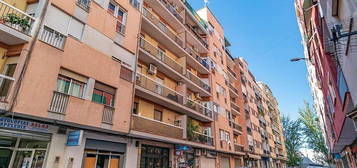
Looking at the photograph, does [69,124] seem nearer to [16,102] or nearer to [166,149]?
[16,102]

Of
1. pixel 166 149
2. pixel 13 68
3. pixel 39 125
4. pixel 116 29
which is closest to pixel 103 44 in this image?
pixel 116 29

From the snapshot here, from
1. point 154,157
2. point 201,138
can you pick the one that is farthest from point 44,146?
point 201,138

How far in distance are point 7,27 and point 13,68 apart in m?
1.72

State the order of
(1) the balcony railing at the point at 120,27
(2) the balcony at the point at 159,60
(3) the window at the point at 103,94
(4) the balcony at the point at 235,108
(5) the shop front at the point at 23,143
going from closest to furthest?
(5) the shop front at the point at 23,143, (3) the window at the point at 103,94, (1) the balcony railing at the point at 120,27, (2) the balcony at the point at 159,60, (4) the balcony at the point at 235,108

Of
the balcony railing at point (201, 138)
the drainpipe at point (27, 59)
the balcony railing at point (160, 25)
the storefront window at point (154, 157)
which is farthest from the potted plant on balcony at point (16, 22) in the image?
the balcony railing at point (201, 138)

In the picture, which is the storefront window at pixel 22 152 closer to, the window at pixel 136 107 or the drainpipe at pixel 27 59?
the drainpipe at pixel 27 59

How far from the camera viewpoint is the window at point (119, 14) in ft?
43.7

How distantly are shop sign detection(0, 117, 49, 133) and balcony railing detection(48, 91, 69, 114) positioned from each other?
77cm

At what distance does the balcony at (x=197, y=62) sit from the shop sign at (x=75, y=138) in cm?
1450

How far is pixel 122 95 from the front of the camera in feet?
40.0

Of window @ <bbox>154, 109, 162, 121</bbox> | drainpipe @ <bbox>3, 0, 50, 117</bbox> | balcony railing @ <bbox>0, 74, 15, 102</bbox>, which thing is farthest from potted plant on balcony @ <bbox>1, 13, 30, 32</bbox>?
window @ <bbox>154, 109, 162, 121</bbox>

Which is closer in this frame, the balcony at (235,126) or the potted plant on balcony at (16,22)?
the potted plant on balcony at (16,22)

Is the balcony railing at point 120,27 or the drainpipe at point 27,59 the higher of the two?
the balcony railing at point 120,27

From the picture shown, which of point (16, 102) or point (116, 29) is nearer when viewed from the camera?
point (16, 102)
